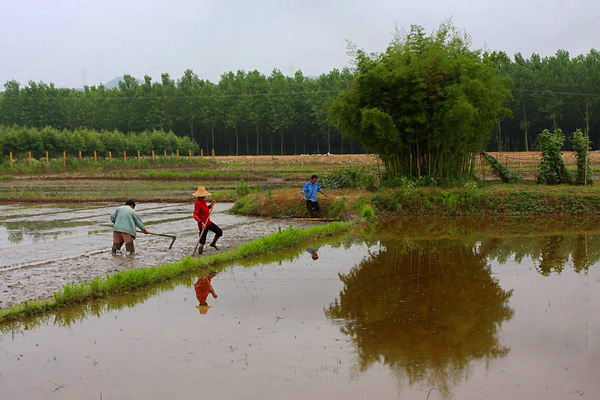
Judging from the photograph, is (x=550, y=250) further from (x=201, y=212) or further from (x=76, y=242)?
(x=76, y=242)

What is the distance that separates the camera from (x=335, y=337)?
22.7 ft

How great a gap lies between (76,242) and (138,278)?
552 cm

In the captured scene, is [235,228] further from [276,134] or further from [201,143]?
[201,143]

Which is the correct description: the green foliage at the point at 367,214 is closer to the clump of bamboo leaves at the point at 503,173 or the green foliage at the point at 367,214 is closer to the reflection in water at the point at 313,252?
the reflection in water at the point at 313,252

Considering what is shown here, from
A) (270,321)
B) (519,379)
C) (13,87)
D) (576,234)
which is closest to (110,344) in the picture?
(270,321)

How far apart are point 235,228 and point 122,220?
4.79 meters

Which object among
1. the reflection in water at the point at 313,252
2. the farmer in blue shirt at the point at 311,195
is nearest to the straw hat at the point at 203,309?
the reflection in water at the point at 313,252

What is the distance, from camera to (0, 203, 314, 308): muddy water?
10.1 m

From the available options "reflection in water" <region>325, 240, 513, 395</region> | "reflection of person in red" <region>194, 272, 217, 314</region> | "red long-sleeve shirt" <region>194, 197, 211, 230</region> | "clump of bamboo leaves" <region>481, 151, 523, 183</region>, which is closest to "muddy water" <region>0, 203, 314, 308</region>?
"red long-sleeve shirt" <region>194, 197, 211, 230</region>

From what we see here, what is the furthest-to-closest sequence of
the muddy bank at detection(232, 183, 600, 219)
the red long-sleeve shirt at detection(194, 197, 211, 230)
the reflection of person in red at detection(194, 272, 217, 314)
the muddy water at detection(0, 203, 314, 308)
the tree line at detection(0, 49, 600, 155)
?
the tree line at detection(0, 49, 600, 155)
the muddy bank at detection(232, 183, 600, 219)
the red long-sleeve shirt at detection(194, 197, 211, 230)
the muddy water at detection(0, 203, 314, 308)
the reflection of person in red at detection(194, 272, 217, 314)

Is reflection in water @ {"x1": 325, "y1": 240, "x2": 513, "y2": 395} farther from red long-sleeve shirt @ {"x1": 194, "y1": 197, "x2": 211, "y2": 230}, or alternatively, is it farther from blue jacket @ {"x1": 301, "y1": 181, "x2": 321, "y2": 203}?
blue jacket @ {"x1": 301, "y1": 181, "x2": 321, "y2": 203}

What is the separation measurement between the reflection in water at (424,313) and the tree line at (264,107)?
171 feet

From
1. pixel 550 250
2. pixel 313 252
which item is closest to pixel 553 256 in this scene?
pixel 550 250

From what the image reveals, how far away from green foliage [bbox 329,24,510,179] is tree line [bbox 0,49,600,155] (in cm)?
4055
